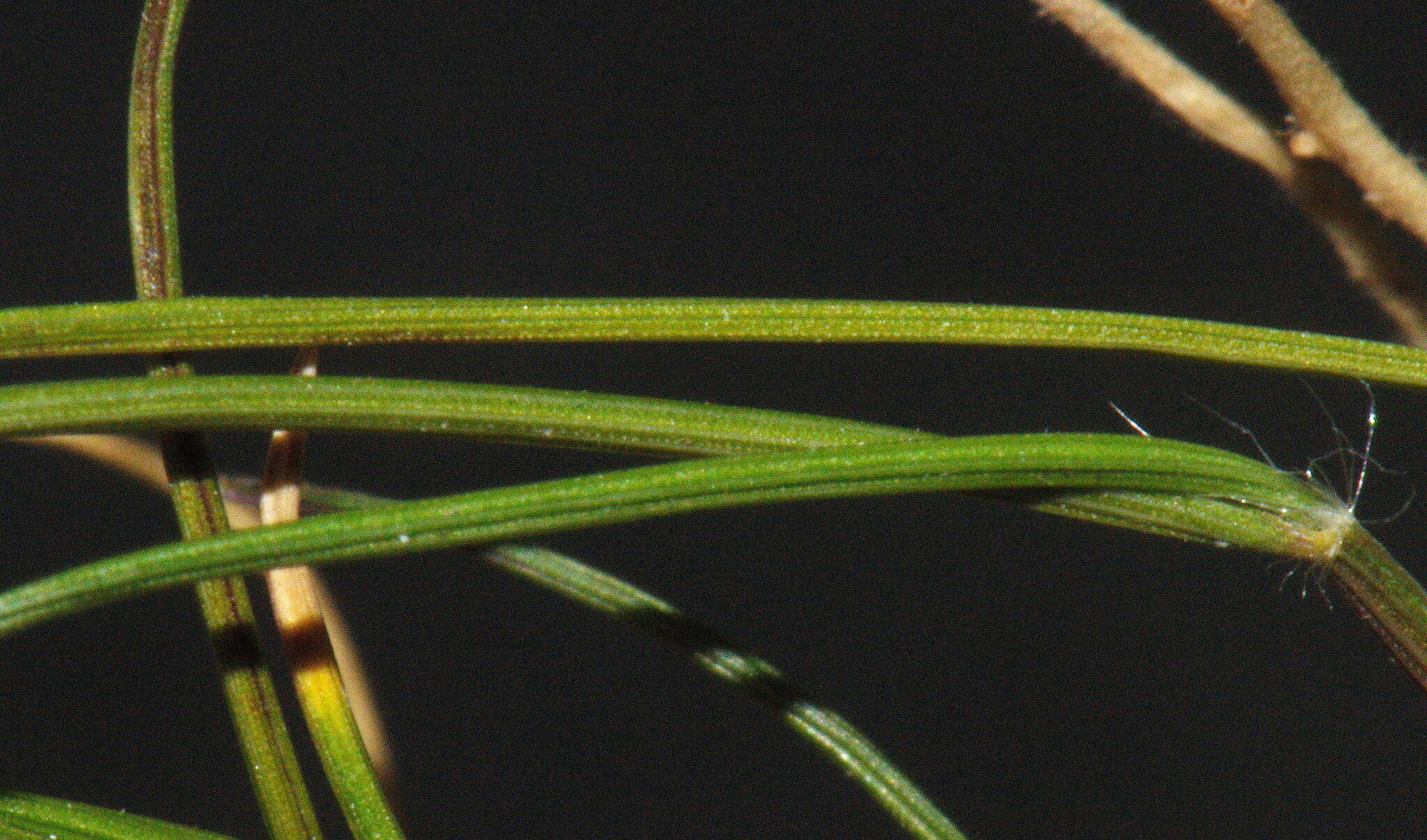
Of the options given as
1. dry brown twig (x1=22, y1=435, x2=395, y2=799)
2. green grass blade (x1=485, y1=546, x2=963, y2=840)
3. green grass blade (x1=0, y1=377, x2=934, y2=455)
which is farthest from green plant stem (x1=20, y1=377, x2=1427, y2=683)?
dry brown twig (x1=22, y1=435, x2=395, y2=799)

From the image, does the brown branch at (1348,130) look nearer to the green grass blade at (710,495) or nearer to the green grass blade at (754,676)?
the green grass blade at (710,495)

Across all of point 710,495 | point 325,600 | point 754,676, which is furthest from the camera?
point 325,600

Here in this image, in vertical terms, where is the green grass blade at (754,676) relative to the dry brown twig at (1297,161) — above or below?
below

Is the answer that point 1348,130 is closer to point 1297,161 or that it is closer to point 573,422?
point 1297,161

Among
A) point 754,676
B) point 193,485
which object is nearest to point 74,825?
point 193,485

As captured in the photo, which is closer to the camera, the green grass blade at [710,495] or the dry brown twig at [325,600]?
the green grass blade at [710,495]

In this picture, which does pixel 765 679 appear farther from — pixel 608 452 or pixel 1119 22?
pixel 1119 22

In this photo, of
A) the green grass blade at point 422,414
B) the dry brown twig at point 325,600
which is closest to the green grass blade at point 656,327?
the green grass blade at point 422,414
